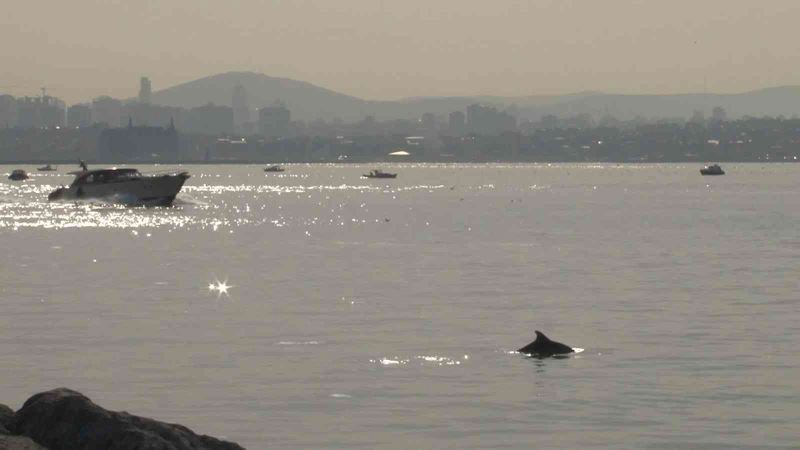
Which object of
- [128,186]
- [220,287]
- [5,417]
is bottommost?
[128,186]

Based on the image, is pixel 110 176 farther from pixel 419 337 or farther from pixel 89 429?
pixel 89 429

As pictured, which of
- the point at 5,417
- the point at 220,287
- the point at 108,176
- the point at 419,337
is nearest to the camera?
the point at 5,417

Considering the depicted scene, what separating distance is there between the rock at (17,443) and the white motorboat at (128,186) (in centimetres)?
11349

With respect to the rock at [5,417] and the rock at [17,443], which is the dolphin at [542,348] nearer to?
the rock at [5,417]

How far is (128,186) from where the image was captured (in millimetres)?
128125

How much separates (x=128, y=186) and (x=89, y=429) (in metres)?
114

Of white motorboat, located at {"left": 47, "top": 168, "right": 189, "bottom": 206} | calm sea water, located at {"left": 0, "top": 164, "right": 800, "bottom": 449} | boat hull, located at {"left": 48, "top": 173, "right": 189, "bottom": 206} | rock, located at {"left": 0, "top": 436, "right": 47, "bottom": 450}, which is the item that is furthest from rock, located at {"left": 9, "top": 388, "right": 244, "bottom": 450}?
boat hull, located at {"left": 48, "top": 173, "right": 189, "bottom": 206}

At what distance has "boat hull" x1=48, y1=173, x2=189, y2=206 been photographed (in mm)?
128250

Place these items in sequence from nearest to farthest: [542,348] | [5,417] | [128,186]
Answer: [5,417] < [542,348] < [128,186]

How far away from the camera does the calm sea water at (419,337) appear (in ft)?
79.0

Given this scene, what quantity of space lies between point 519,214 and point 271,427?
10145 cm

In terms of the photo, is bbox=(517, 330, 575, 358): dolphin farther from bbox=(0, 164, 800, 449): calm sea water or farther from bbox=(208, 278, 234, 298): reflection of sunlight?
bbox=(208, 278, 234, 298): reflection of sunlight

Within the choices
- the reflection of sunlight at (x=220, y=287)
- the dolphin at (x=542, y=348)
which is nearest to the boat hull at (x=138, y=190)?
the reflection of sunlight at (x=220, y=287)

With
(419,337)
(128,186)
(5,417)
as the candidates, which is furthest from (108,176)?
(5,417)
